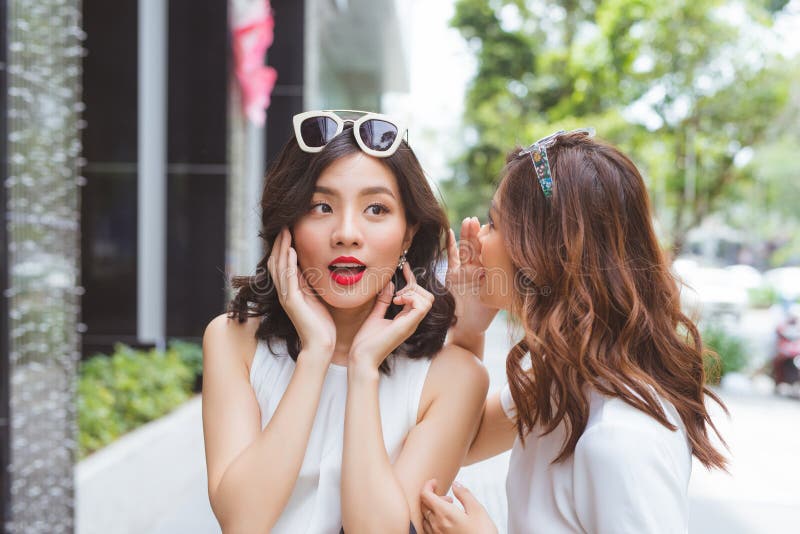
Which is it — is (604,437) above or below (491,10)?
below

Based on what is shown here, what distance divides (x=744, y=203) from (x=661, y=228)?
10089mm

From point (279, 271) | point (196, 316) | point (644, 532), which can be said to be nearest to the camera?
point (644, 532)

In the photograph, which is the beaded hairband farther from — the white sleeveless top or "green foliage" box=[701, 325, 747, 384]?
"green foliage" box=[701, 325, 747, 384]

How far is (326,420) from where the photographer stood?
5.25ft

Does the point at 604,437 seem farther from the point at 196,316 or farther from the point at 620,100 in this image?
the point at 620,100

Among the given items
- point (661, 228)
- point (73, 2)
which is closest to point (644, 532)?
point (661, 228)

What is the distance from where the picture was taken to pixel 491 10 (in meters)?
10.9

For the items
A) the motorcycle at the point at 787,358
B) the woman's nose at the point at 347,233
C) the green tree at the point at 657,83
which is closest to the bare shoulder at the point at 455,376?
the woman's nose at the point at 347,233

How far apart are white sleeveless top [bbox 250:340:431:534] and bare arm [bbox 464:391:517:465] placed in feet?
0.99

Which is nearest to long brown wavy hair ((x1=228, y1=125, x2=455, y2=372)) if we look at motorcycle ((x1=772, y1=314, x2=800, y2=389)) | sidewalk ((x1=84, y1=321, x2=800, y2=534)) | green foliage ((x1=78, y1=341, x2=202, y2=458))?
sidewalk ((x1=84, y1=321, x2=800, y2=534))

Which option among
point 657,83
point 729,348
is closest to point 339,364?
point 729,348

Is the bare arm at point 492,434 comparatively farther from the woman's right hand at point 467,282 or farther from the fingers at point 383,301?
the fingers at point 383,301

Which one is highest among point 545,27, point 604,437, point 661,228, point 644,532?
point 545,27

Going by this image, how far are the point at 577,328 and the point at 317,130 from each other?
2.37 feet
